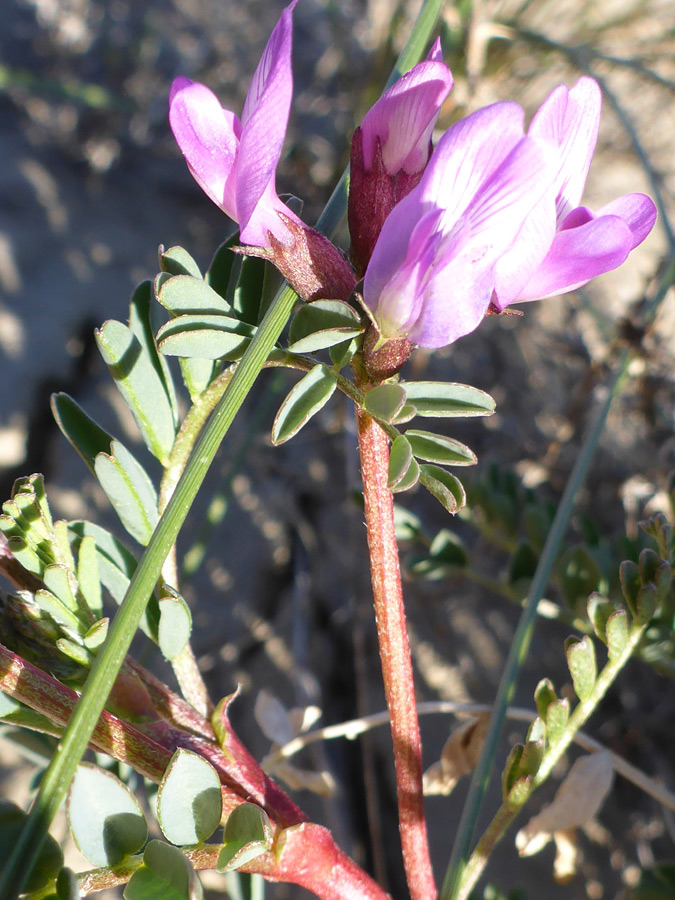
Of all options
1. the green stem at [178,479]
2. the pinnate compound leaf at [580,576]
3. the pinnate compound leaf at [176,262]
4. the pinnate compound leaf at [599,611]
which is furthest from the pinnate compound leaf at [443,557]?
the pinnate compound leaf at [176,262]

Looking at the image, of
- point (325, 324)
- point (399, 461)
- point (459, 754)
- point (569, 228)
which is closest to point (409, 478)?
point (399, 461)

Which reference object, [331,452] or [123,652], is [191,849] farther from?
[331,452]

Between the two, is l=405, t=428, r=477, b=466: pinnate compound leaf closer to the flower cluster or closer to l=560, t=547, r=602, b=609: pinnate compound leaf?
the flower cluster

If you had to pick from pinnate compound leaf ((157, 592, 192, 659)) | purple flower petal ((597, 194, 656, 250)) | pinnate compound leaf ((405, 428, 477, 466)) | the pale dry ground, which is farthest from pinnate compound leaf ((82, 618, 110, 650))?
the pale dry ground

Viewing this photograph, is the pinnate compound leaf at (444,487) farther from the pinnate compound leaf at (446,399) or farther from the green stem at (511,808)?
the green stem at (511,808)

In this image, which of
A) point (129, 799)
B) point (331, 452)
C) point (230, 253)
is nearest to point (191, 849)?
point (129, 799)

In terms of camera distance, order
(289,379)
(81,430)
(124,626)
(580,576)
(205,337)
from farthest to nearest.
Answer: (289,379)
(580,576)
(81,430)
(205,337)
(124,626)

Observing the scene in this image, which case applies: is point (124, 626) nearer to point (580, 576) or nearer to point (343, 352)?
point (343, 352)
